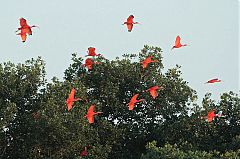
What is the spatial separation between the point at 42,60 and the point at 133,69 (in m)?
3.21

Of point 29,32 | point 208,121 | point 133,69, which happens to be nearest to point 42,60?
point 133,69

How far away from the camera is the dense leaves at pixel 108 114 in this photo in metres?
15.6

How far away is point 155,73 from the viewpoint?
18031 mm

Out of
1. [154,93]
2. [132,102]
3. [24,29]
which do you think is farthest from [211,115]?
[24,29]

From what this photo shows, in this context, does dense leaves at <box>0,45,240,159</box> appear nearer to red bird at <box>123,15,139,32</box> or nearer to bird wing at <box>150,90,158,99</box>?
bird wing at <box>150,90,158,99</box>

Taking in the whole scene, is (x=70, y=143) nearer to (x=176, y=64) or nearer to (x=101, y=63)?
(x=101, y=63)

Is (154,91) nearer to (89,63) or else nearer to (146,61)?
(146,61)

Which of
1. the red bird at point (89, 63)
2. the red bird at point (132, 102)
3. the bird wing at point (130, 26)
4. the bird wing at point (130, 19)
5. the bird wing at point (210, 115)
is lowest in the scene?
the bird wing at point (210, 115)

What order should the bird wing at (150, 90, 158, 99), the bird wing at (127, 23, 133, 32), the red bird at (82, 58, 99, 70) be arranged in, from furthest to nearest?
the red bird at (82, 58, 99, 70)
the bird wing at (150, 90, 158, 99)
the bird wing at (127, 23, 133, 32)

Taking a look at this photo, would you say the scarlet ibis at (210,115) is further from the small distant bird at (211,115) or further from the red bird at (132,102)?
the red bird at (132,102)

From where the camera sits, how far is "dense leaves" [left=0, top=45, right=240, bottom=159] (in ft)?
51.1

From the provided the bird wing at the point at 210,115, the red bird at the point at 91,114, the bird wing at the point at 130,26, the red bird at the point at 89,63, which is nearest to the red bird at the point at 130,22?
the bird wing at the point at 130,26

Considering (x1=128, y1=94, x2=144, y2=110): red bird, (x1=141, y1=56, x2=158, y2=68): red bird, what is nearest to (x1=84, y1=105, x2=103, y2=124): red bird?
(x1=128, y1=94, x2=144, y2=110): red bird

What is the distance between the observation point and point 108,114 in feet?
59.6
